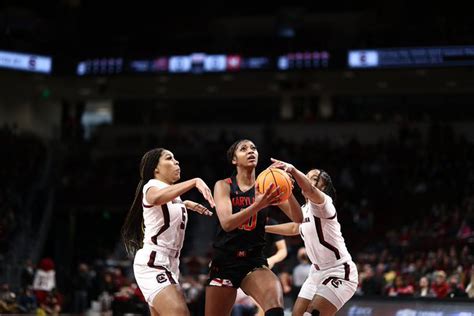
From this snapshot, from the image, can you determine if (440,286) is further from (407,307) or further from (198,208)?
(198,208)

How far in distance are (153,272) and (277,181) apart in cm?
138

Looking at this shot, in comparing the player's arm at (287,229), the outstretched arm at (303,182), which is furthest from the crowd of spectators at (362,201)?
the outstretched arm at (303,182)

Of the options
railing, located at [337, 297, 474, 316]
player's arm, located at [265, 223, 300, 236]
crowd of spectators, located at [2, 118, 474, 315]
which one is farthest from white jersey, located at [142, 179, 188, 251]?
crowd of spectators, located at [2, 118, 474, 315]

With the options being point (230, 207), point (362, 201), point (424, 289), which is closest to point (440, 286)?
point (424, 289)

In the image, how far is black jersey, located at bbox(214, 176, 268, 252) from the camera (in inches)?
284

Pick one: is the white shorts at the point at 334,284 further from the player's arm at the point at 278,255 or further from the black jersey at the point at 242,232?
the player's arm at the point at 278,255

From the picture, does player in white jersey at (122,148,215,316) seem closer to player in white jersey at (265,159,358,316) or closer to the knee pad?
the knee pad

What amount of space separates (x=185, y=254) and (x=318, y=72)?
329 inches

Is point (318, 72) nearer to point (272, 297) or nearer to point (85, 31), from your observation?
point (85, 31)

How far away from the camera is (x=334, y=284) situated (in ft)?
25.6

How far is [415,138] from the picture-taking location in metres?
28.1

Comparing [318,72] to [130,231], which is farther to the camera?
[318,72]

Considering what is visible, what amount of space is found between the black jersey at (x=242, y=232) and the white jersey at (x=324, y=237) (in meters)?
0.80

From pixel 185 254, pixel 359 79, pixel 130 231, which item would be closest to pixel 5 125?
pixel 185 254
